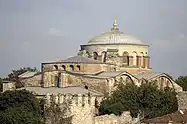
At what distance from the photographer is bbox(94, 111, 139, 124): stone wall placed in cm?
3356

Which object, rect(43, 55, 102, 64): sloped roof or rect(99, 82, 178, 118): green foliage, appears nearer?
rect(99, 82, 178, 118): green foliage

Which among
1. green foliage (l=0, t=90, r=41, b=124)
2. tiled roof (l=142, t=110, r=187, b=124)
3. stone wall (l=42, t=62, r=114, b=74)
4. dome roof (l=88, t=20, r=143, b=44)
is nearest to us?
green foliage (l=0, t=90, r=41, b=124)

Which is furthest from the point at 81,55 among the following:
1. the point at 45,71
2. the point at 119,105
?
the point at 119,105

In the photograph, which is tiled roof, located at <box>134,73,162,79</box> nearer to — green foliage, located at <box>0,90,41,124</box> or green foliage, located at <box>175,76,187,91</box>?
green foliage, located at <box>175,76,187,91</box>

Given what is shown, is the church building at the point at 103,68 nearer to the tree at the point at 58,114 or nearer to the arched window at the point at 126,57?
the arched window at the point at 126,57

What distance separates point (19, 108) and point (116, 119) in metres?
5.89

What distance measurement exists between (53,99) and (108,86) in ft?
24.4

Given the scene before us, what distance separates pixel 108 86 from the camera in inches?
1548

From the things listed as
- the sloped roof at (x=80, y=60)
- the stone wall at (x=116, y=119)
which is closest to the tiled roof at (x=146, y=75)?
the sloped roof at (x=80, y=60)

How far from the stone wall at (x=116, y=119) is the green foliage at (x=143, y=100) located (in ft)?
1.90

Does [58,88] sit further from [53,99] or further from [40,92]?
[53,99]

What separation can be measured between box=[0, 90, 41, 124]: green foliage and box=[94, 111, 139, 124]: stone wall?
3577 mm

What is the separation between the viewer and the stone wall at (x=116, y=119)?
3356cm

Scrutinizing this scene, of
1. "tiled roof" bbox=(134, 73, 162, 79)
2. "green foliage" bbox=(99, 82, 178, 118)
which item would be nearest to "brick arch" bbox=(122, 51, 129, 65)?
"tiled roof" bbox=(134, 73, 162, 79)
